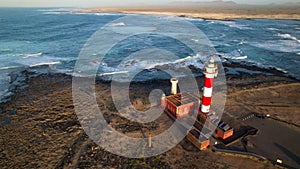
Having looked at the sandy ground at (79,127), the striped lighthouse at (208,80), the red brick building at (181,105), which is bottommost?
the sandy ground at (79,127)

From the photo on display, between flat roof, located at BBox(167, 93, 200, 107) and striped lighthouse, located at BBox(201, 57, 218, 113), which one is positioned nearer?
striped lighthouse, located at BBox(201, 57, 218, 113)

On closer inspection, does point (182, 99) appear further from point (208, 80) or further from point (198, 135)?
point (198, 135)

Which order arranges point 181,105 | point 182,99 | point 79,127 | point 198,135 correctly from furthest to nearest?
point 182,99, point 79,127, point 181,105, point 198,135

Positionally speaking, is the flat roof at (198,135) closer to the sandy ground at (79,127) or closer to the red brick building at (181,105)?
the sandy ground at (79,127)

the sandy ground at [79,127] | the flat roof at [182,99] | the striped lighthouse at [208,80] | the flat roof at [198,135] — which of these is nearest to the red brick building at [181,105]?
the flat roof at [182,99]

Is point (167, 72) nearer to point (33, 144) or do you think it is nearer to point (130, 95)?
point (130, 95)

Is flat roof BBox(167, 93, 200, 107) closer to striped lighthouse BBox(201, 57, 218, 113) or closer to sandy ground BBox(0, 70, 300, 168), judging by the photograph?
striped lighthouse BBox(201, 57, 218, 113)

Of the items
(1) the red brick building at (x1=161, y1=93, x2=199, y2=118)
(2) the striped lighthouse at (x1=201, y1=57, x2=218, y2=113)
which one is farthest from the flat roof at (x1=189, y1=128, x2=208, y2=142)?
(1) the red brick building at (x1=161, y1=93, x2=199, y2=118)

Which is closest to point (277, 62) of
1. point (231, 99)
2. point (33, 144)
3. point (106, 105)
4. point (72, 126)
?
point (231, 99)

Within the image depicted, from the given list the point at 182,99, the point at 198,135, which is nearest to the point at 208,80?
the point at 182,99
